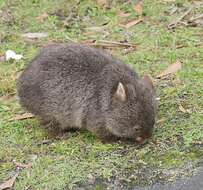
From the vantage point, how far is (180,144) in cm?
571

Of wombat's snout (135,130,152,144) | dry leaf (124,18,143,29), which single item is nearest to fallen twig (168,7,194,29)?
dry leaf (124,18,143,29)

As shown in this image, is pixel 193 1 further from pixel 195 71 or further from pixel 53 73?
pixel 53 73

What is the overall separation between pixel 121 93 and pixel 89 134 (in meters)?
0.64

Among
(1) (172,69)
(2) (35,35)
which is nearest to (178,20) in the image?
(1) (172,69)

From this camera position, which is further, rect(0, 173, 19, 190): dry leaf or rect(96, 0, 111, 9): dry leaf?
rect(96, 0, 111, 9): dry leaf

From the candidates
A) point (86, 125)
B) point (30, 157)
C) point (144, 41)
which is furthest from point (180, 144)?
point (144, 41)

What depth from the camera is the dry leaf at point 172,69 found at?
704 cm

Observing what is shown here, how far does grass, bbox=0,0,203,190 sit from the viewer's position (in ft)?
17.8

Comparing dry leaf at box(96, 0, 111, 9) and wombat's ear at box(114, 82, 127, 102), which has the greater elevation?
wombat's ear at box(114, 82, 127, 102)

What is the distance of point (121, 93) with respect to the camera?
5.73m

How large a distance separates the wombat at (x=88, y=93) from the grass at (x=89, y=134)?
0.53 ft

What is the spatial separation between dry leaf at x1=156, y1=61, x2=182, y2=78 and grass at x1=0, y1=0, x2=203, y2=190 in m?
0.08

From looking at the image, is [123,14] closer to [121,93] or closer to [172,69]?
[172,69]

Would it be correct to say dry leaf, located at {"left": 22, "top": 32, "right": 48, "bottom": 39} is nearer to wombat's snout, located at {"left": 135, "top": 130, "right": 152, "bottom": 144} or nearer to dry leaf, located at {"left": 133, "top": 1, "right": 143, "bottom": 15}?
dry leaf, located at {"left": 133, "top": 1, "right": 143, "bottom": 15}
